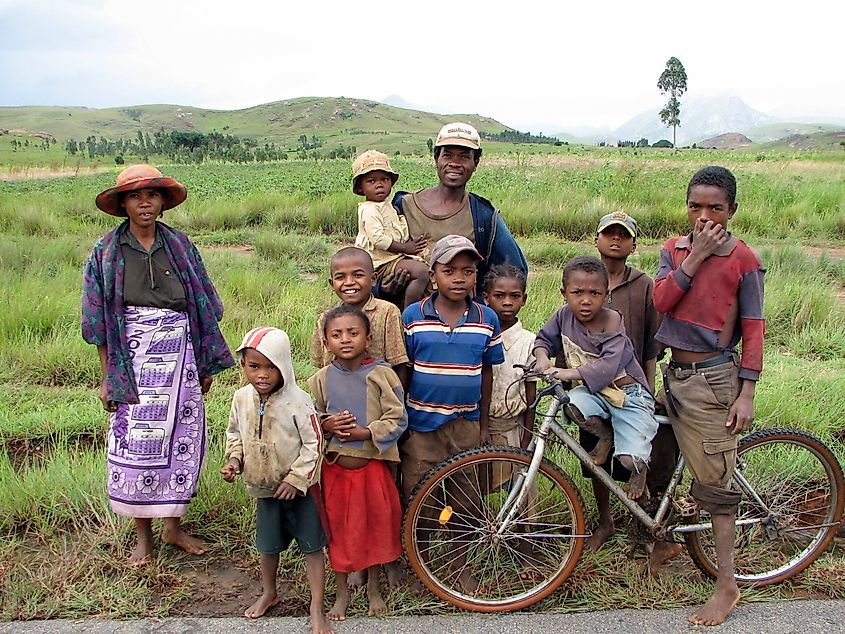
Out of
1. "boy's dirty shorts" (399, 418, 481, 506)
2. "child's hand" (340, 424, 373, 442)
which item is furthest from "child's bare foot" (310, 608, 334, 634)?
"child's hand" (340, 424, 373, 442)

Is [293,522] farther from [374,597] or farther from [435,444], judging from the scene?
[435,444]

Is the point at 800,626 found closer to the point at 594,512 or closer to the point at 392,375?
the point at 594,512

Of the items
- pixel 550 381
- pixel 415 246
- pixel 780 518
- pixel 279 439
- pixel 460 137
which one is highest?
pixel 460 137

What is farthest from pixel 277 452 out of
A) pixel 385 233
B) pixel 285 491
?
pixel 385 233

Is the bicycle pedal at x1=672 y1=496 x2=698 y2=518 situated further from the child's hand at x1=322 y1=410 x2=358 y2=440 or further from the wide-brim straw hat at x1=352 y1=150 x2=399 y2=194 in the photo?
the wide-brim straw hat at x1=352 y1=150 x2=399 y2=194

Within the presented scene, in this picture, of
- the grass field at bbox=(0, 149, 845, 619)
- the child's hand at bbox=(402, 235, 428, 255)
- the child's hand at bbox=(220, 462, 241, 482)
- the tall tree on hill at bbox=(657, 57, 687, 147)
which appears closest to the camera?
the child's hand at bbox=(220, 462, 241, 482)

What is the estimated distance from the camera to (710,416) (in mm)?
2957

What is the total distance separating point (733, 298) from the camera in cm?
288

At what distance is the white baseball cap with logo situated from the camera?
3.26 metres

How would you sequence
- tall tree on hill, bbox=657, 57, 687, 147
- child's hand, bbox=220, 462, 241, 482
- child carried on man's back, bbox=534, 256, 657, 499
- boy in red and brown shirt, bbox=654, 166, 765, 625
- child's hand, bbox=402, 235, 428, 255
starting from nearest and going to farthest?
child's hand, bbox=220, 462, 241, 482 → boy in red and brown shirt, bbox=654, 166, 765, 625 → child carried on man's back, bbox=534, 256, 657, 499 → child's hand, bbox=402, 235, 428, 255 → tall tree on hill, bbox=657, 57, 687, 147

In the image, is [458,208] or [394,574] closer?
[394,574]

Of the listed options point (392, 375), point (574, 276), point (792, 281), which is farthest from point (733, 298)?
point (792, 281)

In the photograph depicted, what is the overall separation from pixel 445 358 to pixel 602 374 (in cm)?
69

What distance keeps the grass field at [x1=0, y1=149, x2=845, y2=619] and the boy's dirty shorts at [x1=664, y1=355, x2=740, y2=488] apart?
2.06 ft
